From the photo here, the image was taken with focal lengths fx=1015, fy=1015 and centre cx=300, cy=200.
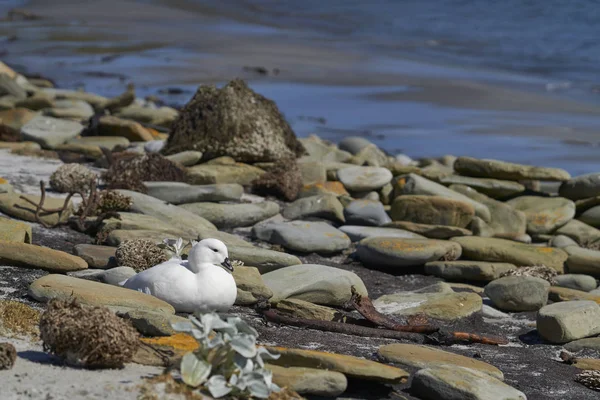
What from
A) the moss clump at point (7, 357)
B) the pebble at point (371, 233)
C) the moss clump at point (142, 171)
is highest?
the moss clump at point (7, 357)

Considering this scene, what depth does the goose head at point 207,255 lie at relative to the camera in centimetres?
612

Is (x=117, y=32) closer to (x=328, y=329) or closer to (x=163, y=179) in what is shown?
(x=163, y=179)

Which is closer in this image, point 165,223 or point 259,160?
point 165,223

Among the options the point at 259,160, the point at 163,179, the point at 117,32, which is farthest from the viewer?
the point at 117,32

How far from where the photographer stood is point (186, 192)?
1040 centimetres

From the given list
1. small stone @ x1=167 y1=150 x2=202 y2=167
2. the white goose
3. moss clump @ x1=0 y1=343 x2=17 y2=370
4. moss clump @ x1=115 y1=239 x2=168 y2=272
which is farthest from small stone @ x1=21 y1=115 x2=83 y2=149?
moss clump @ x1=0 y1=343 x2=17 y2=370

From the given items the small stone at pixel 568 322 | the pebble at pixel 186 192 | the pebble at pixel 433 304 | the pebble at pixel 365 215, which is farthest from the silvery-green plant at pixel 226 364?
the pebble at pixel 365 215

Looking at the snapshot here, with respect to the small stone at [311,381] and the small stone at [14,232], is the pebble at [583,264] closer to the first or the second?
the small stone at [14,232]

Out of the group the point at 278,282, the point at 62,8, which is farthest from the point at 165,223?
the point at 62,8

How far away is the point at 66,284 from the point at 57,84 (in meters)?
16.8

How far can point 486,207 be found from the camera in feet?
37.5

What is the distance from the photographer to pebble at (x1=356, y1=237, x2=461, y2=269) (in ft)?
31.4

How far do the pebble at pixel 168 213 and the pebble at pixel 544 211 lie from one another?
155 inches

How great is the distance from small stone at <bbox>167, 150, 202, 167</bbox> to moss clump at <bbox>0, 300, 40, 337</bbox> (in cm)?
598
